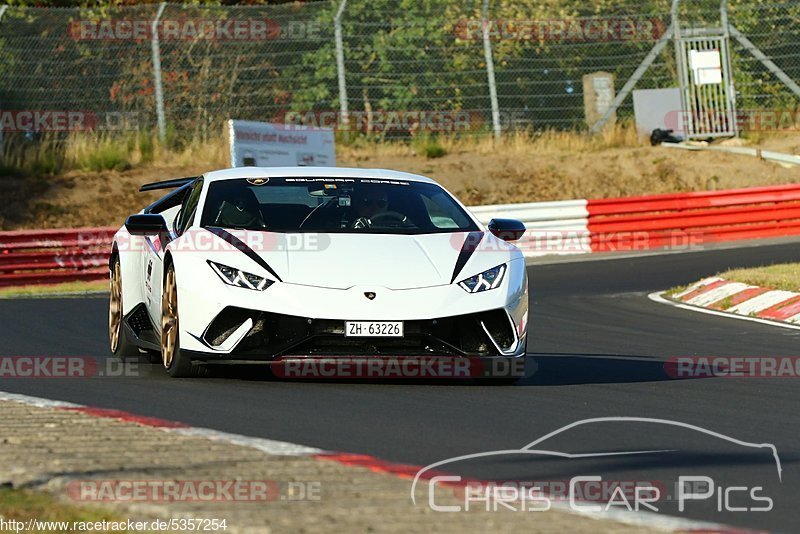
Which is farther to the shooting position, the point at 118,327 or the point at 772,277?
the point at 772,277

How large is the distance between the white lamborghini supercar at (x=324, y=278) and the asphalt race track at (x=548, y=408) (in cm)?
26

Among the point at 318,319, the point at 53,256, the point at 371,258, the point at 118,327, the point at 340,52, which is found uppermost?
the point at 340,52

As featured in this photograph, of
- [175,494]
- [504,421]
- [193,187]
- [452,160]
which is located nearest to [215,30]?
[452,160]

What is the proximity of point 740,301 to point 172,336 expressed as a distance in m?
7.93

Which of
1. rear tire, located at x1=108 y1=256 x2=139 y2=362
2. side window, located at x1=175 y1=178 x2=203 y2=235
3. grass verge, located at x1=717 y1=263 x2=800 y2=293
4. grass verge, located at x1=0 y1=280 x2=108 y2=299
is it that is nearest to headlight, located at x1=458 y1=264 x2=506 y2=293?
side window, located at x1=175 y1=178 x2=203 y2=235

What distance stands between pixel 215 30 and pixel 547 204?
7090 millimetres

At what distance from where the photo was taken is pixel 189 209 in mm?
9844

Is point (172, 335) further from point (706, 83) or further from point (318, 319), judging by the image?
point (706, 83)

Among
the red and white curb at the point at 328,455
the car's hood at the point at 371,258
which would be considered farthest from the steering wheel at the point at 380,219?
the red and white curb at the point at 328,455

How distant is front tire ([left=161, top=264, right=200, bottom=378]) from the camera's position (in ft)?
28.9

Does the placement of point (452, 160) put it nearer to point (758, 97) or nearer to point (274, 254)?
point (758, 97)

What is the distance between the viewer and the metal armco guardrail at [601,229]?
2112cm

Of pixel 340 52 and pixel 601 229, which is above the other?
pixel 340 52

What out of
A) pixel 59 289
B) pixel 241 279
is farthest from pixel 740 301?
pixel 59 289
